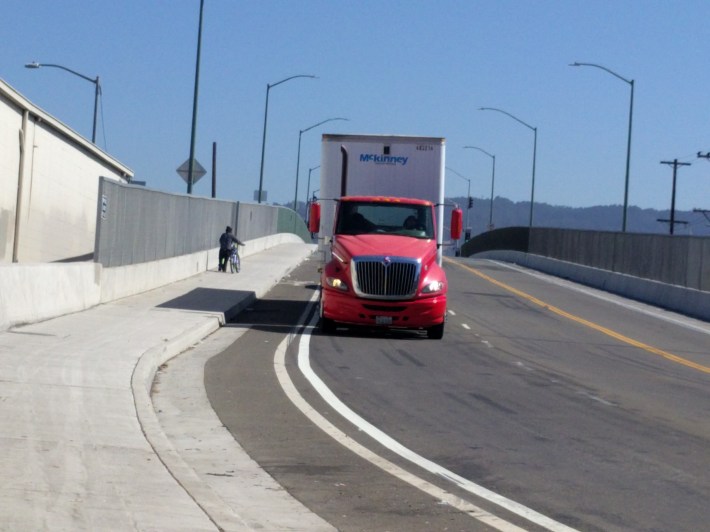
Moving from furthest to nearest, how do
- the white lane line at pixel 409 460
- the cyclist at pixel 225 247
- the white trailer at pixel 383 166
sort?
the cyclist at pixel 225 247 → the white trailer at pixel 383 166 → the white lane line at pixel 409 460

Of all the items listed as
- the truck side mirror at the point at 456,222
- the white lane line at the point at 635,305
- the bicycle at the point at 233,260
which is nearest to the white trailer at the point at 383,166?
the truck side mirror at the point at 456,222

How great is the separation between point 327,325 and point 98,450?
1145 centimetres

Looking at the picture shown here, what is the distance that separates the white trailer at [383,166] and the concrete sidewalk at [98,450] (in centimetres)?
811

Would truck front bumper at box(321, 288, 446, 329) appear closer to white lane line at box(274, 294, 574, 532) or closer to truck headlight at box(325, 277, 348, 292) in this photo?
truck headlight at box(325, 277, 348, 292)

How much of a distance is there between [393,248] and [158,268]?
8764mm

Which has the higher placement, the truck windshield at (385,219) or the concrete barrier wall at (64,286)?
the truck windshield at (385,219)

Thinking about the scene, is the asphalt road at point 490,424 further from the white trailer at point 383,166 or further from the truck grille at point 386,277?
the white trailer at point 383,166

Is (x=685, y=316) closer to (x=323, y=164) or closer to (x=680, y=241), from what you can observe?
(x=680, y=241)

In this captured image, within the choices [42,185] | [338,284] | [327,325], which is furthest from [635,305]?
[42,185]

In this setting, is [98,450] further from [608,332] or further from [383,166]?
[608,332]

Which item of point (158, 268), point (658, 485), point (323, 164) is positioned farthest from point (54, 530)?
point (158, 268)

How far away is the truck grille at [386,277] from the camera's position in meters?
19.4

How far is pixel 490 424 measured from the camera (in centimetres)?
1139

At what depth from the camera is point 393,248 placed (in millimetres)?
19984
